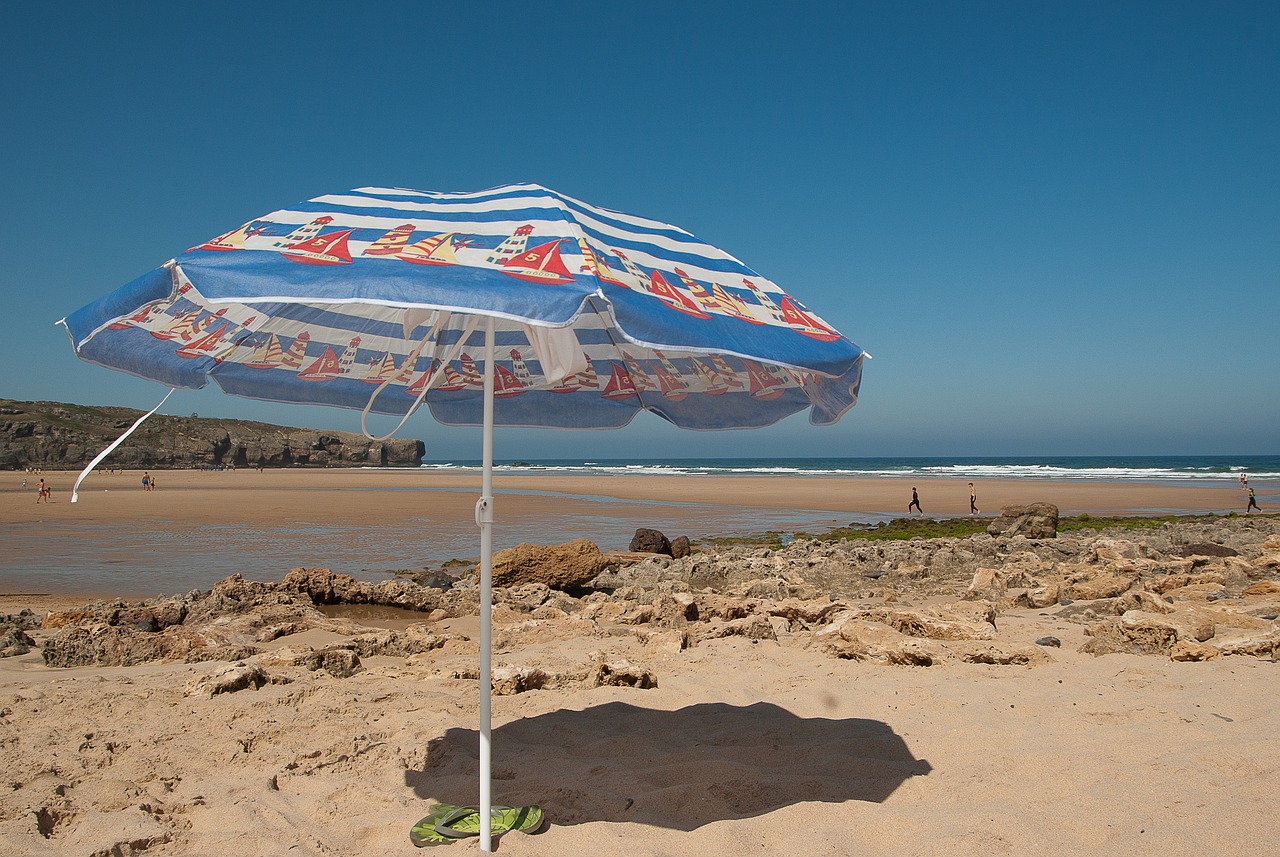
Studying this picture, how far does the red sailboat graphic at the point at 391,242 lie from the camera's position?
2.57 meters

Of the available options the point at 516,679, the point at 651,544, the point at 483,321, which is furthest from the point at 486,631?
the point at 651,544

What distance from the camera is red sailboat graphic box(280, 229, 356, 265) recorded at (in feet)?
8.27

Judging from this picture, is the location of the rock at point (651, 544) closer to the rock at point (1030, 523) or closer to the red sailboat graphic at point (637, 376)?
the rock at point (1030, 523)

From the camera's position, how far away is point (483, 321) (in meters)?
3.54

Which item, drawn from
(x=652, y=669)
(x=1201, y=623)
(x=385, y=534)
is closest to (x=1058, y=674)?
(x=1201, y=623)

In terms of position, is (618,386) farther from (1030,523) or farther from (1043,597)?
(1030,523)

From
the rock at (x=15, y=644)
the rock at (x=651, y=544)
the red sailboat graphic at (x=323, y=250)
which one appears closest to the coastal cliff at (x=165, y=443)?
the rock at (x=651, y=544)

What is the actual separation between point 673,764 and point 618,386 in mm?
2049

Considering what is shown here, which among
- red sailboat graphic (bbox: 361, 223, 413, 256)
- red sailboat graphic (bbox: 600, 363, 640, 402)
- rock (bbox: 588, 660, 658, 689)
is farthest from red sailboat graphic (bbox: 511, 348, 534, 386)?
rock (bbox: 588, 660, 658, 689)

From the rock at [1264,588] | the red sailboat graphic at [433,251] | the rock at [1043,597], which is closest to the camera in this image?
the red sailboat graphic at [433,251]

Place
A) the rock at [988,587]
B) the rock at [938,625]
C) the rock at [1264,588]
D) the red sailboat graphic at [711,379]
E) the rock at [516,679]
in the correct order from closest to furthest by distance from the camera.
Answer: the red sailboat graphic at [711,379]
the rock at [516,679]
the rock at [938,625]
the rock at [1264,588]
the rock at [988,587]

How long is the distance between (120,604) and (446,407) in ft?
18.0

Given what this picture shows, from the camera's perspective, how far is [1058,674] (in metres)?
5.23

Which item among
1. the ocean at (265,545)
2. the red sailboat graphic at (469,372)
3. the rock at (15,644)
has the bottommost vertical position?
the ocean at (265,545)
